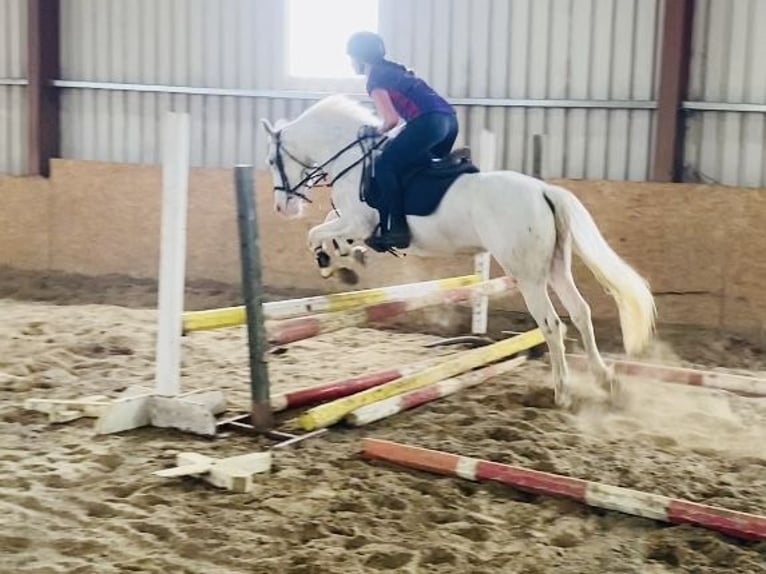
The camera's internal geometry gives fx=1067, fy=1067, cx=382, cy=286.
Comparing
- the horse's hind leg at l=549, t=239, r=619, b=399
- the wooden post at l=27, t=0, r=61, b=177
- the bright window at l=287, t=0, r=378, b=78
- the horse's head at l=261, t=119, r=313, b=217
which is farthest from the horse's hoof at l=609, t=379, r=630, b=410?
the wooden post at l=27, t=0, r=61, b=177

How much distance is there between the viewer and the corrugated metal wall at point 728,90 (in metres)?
7.51

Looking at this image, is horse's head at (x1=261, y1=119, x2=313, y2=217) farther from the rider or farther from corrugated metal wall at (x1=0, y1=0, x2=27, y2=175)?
corrugated metal wall at (x1=0, y1=0, x2=27, y2=175)

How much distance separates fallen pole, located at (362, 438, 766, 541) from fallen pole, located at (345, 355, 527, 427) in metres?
0.40

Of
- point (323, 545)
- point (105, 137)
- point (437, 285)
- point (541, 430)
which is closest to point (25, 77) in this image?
point (105, 137)

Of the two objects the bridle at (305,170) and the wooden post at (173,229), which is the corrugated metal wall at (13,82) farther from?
the wooden post at (173,229)

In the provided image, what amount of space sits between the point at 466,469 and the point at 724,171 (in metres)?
4.56

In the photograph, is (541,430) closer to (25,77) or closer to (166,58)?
(166,58)

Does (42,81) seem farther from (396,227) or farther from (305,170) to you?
(396,227)

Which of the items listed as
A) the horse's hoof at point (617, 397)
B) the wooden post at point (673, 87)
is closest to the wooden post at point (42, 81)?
the wooden post at point (673, 87)

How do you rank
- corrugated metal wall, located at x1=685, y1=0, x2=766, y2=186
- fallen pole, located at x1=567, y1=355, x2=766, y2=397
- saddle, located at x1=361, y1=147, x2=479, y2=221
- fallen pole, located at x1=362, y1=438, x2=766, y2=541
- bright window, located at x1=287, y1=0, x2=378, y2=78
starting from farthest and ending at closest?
bright window, located at x1=287, y1=0, x2=378, y2=78, corrugated metal wall, located at x1=685, y1=0, x2=766, y2=186, fallen pole, located at x1=567, y1=355, x2=766, y2=397, saddle, located at x1=361, y1=147, x2=479, y2=221, fallen pole, located at x1=362, y1=438, x2=766, y2=541

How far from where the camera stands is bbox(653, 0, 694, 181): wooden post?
7531 millimetres

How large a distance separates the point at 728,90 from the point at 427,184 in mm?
3354

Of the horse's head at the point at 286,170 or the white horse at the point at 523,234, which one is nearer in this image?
the white horse at the point at 523,234

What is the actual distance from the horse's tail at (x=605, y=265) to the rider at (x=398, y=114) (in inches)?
25.7
